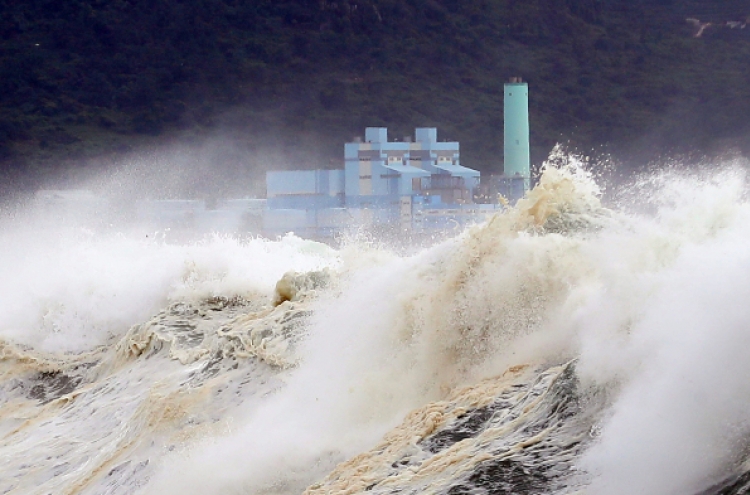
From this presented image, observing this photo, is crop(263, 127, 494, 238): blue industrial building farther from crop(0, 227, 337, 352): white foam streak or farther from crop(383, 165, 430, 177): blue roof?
crop(0, 227, 337, 352): white foam streak

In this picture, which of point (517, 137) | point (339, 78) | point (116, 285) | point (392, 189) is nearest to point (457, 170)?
point (517, 137)

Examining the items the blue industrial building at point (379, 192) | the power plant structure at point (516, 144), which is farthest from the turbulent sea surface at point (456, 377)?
the power plant structure at point (516, 144)

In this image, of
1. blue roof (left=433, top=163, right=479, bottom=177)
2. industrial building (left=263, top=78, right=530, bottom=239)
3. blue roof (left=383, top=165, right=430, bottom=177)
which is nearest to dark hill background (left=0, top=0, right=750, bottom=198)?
blue roof (left=433, top=163, right=479, bottom=177)

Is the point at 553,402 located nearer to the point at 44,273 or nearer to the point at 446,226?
the point at 44,273

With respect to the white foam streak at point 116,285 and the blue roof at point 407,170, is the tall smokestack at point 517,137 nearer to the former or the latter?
the blue roof at point 407,170

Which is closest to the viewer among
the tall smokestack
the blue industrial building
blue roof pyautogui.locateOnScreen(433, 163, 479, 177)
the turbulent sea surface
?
the turbulent sea surface

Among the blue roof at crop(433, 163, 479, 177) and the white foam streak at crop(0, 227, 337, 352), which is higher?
the blue roof at crop(433, 163, 479, 177)

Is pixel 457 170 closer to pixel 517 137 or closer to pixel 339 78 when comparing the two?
pixel 517 137

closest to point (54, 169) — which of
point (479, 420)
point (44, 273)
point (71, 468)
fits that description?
point (44, 273)
